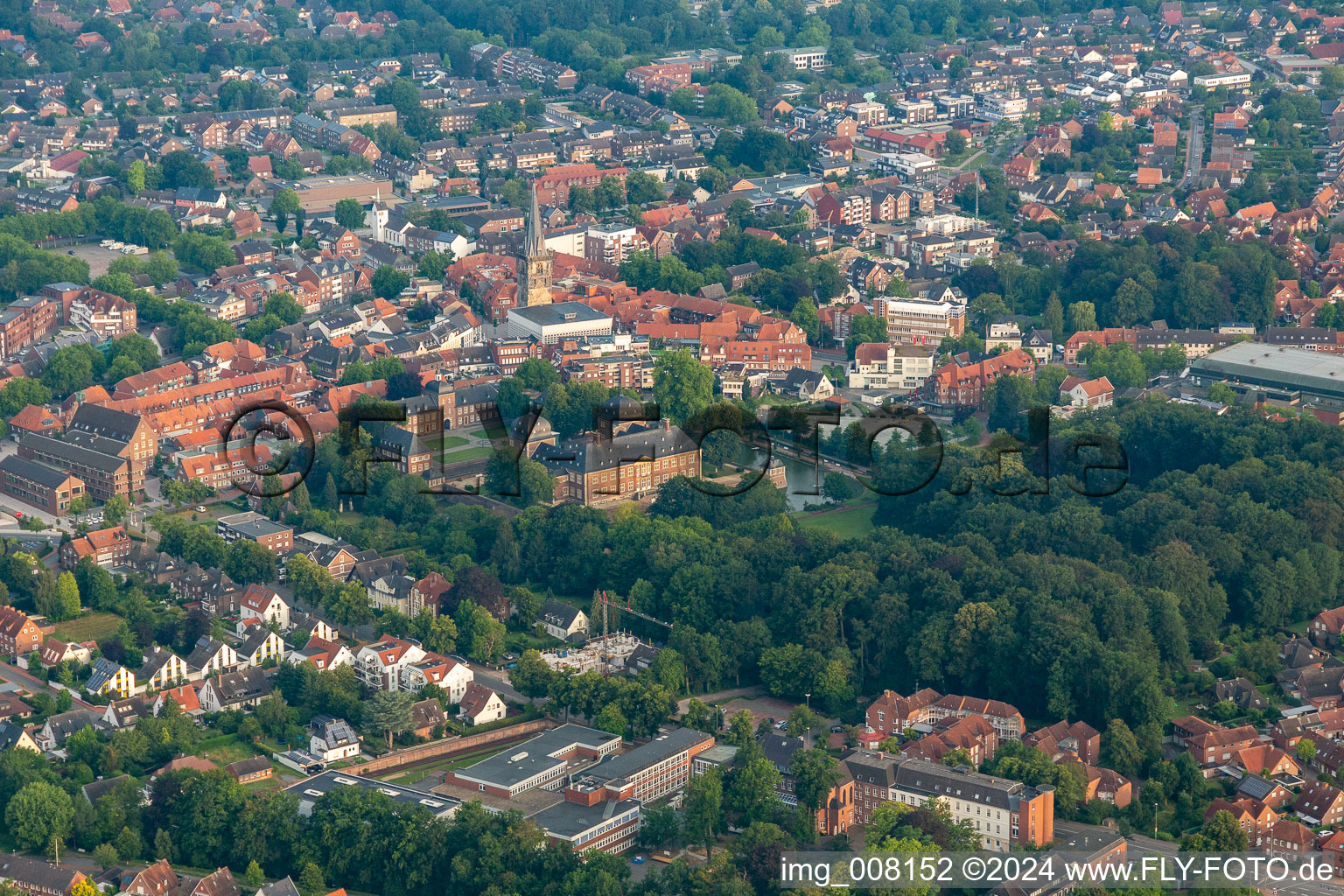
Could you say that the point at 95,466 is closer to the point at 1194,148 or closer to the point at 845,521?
the point at 845,521

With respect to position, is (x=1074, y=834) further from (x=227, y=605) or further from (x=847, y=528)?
(x=227, y=605)

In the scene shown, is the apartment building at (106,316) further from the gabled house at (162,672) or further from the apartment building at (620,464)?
the gabled house at (162,672)

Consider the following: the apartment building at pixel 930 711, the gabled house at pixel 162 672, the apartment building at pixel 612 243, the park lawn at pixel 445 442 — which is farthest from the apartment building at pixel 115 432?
the apartment building at pixel 612 243

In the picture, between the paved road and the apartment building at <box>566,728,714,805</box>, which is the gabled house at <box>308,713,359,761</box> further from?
the paved road

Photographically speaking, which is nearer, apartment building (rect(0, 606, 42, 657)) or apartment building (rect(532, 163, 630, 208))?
Answer: apartment building (rect(0, 606, 42, 657))

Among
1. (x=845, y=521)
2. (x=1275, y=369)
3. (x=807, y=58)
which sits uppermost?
(x=1275, y=369)

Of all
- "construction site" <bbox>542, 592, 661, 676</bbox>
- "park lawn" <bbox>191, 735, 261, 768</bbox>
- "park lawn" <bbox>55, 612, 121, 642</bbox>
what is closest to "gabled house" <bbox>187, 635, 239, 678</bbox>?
"park lawn" <bbox>191, 735, 261, 768</bbox>

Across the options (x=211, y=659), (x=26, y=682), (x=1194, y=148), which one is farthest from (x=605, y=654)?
(x=1194, y=148)
